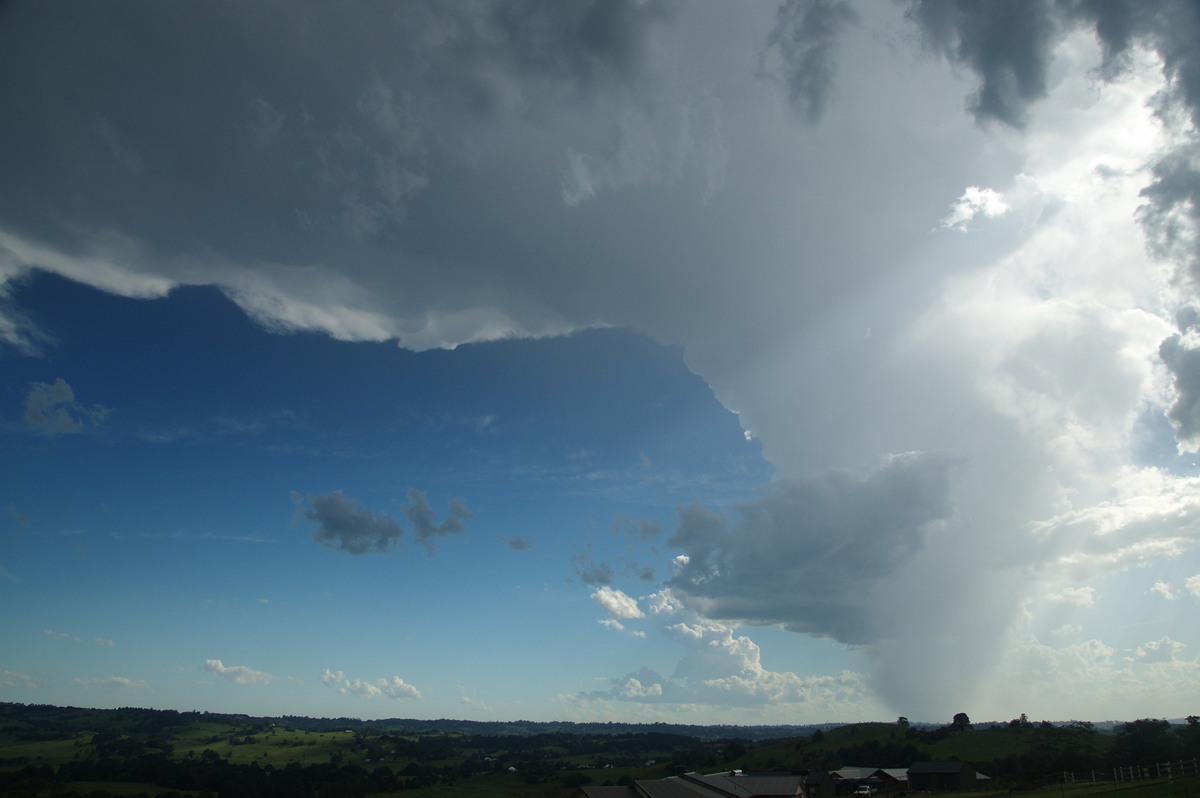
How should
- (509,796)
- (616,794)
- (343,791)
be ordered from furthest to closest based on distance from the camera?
(343,791), (509,796), (616,794)

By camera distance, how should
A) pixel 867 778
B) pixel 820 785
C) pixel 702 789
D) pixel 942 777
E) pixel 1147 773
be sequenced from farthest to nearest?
pixel 867 778 < pixel 942 777 < pixel 820 785 < pixel 702 789 < pixel 1147 773

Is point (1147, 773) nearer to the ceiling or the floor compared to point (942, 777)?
nearer to the ceiling

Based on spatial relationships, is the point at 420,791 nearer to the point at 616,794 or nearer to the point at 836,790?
the point at 836,790

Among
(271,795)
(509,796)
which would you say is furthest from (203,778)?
(509,796)

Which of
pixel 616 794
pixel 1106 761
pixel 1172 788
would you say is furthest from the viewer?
pixel 1106 761

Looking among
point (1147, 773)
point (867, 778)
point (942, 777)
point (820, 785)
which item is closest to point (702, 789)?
point (820, 785)

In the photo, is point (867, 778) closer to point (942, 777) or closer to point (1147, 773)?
point (942, 777)
